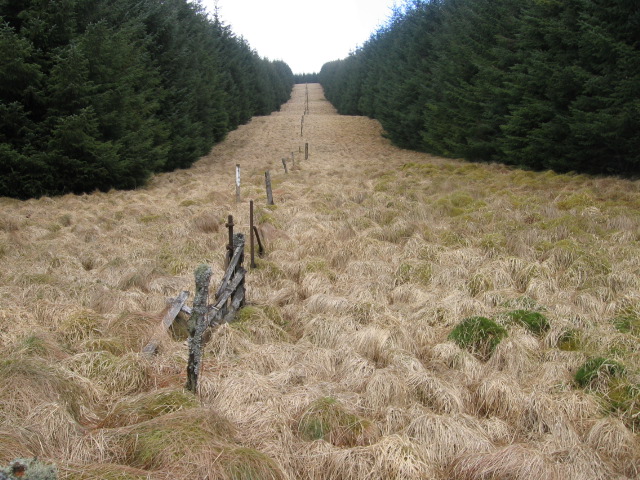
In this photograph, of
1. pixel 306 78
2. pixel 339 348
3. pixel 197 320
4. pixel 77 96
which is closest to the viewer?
pixel 197 320

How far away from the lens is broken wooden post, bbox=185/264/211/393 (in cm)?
398

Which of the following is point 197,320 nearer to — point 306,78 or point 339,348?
point 339,348

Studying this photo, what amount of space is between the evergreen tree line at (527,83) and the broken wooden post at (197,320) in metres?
11.2

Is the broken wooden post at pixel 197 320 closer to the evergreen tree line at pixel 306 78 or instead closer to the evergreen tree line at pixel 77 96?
the evergreen tree line at pixel 77 96

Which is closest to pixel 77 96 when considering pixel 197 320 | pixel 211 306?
pixel 211 306

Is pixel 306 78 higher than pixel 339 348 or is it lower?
higher

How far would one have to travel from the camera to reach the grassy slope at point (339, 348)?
3504 millimetres

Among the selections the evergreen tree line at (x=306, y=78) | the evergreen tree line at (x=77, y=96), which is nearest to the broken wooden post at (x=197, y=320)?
the evergreen tree line at (x=77, y=96)

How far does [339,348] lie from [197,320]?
1.78 m

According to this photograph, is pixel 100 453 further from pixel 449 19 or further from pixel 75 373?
pixel 449 19

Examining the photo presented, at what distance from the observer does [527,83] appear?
15320mm

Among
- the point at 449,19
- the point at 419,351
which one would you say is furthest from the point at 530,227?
the point at 449,19

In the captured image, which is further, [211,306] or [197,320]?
[211,306]

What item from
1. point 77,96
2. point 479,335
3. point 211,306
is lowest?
point 479,335
